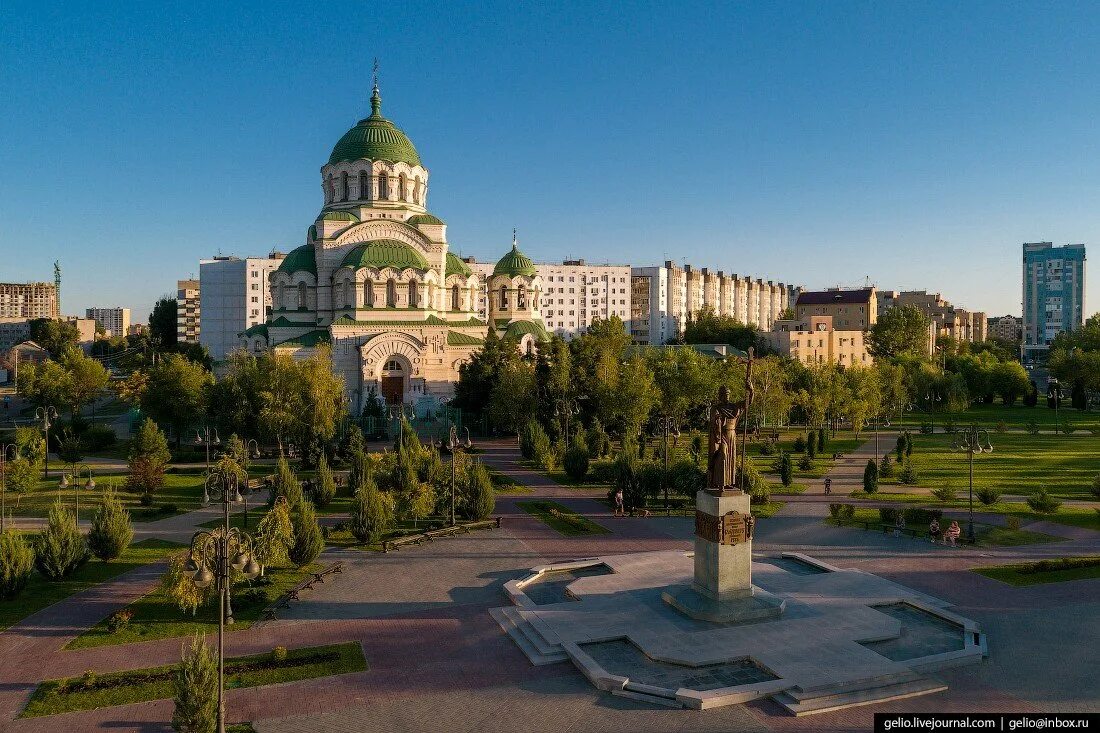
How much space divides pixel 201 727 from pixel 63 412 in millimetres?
52263

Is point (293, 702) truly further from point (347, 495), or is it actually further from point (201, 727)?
point (347, 495)

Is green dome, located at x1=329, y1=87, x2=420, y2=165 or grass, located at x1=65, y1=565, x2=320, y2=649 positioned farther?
green dome, located at x1=329, y1=87, x2=420, y2=165

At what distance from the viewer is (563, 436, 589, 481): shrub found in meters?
32.8

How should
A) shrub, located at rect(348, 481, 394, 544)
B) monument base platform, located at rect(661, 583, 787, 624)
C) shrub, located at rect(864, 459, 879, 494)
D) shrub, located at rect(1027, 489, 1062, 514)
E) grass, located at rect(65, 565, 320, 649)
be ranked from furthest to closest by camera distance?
shrub, located at rect(864, 459, 879, 494), shrub, located at rect(1027, 489, 1062, 514), shrub, located at rect(348, 481, 394, 544), monument base platform, located at rect(661, 583, 787, 624), grass, located at rect(65, 565, 320, 649)

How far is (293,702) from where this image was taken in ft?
41.1

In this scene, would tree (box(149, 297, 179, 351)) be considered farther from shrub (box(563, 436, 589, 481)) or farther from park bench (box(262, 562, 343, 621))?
park bench (box(262, 562, 343, 621))

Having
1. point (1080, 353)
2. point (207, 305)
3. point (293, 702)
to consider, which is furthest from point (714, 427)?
point (207, 305)

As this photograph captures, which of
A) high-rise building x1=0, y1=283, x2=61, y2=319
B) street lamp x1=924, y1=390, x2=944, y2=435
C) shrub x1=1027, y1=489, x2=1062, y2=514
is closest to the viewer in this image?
shrub x1=1027, y1=489, x2=1062, y2=514

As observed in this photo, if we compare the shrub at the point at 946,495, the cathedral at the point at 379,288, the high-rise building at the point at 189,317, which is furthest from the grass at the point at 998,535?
the high-rise building at the point at 189,317

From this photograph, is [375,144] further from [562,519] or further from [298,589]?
[298,589]

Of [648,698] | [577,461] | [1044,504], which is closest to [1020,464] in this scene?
[1044,504]

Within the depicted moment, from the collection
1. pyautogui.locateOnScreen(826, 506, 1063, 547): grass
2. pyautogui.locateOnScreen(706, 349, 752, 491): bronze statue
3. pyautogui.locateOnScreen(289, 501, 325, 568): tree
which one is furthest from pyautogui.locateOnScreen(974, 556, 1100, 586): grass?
pyautogui.locateOnScreen(289, 501, 325, 568): tree

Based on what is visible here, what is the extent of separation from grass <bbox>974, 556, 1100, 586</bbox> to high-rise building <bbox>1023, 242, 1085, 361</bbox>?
15179 cm

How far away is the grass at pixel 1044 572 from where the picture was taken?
18969mm
